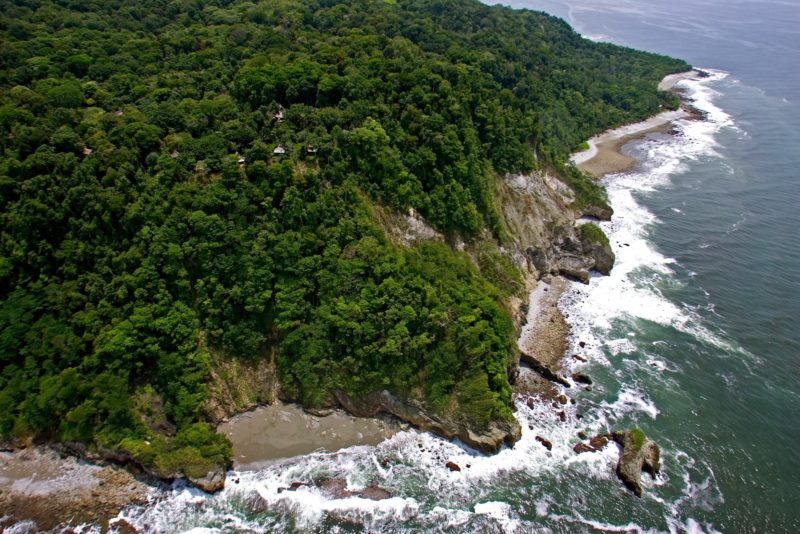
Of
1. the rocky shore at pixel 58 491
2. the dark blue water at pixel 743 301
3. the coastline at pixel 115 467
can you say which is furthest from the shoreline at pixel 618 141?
the rocky shore at pixel 58 491

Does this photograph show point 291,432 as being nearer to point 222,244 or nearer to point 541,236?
point 222,244

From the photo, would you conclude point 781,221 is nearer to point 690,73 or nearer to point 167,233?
point 167,233

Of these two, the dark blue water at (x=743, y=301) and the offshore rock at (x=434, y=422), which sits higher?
the offshore rock at (x=434, y=422)

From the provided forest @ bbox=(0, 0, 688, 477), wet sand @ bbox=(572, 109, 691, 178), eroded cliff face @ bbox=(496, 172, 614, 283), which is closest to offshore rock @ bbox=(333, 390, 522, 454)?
forest @ bbox=(0, 0, 688, 477)

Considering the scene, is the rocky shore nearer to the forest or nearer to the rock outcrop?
the forest

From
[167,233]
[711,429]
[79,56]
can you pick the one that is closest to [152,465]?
[167,233]

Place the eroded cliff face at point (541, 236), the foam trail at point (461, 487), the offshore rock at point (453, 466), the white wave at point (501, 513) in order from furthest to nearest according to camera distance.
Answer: the eroded cliff face at point (541, 236)
the offshore rock at point (453, 466)
the white wave at point (501, 513)
the foam trail at point (461, 487)

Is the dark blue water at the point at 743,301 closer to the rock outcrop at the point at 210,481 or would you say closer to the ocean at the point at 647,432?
the ocean at the point at 647,432
